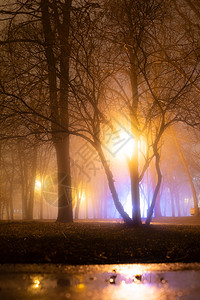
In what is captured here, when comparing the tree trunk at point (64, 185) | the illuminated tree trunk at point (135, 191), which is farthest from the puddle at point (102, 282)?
the tree trunk at point (64, 185)

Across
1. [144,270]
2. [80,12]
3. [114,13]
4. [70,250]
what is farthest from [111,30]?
[144,270]

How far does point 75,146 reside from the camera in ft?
120

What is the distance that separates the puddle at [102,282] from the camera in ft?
11.0

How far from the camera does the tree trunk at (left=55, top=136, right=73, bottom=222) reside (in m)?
15.1

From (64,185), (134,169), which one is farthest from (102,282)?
(64,185)

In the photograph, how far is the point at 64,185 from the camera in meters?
15.1

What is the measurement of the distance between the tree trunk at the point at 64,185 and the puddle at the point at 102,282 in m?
10.4

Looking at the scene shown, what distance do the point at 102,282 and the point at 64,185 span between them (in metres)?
11.3

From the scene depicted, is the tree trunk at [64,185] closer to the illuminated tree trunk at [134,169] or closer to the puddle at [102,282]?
the illuminated tree trunk at [134,169]

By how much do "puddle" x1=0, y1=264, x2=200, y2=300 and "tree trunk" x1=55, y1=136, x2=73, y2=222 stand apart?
10358mm

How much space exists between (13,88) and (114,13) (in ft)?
13.7

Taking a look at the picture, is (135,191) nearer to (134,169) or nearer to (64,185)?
(134,169)

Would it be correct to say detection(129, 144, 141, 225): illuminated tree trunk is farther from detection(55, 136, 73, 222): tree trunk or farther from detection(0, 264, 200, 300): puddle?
detection(0, 264, 200, 300): puddle

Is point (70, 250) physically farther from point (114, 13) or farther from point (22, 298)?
point (114, 13)
